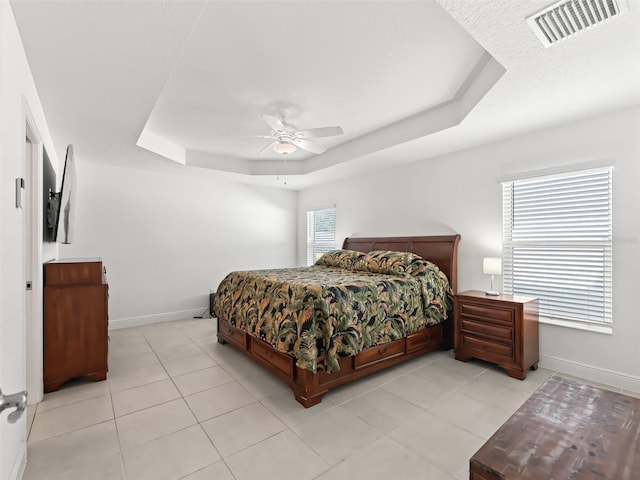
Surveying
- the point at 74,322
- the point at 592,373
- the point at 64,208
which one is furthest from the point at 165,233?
the point at 592,373

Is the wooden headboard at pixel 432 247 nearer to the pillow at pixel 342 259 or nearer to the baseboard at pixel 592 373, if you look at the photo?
the pillow at pixel 342 259

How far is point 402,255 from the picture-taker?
12.6ft

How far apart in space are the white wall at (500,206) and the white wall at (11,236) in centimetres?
408

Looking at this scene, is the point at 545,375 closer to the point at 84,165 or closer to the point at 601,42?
the point at 601,42

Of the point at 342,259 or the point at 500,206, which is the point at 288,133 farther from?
the point at 500,206

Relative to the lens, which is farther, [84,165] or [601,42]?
[84,165]

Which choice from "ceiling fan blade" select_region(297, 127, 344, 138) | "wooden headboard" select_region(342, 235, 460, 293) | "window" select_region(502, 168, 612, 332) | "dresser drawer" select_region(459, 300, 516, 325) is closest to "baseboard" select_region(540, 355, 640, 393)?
"window" select_region(502, 168, 612, 332)

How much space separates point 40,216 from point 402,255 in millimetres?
3596

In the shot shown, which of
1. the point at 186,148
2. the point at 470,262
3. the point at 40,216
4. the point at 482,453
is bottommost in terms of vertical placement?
the point at 482,453

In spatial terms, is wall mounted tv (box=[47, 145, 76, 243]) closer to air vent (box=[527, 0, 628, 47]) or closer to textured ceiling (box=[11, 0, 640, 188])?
textured ceiling (box=[11, 0, 640, 188])

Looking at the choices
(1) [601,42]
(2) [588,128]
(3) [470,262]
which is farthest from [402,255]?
(1) [601,42]

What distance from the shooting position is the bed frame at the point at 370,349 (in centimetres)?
252

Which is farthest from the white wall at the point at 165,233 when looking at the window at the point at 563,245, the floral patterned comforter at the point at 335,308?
the window at the point at 563,245

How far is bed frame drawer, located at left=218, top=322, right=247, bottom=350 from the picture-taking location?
334 cm
